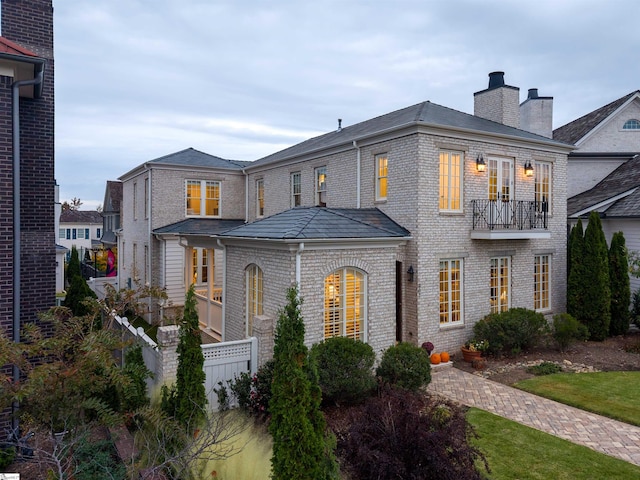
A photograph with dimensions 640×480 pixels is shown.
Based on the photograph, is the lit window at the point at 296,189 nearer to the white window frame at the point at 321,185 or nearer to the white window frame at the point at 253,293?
the white window frame at the point at 321,185

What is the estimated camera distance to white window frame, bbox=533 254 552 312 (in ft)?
49.8

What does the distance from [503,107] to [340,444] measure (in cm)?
1412

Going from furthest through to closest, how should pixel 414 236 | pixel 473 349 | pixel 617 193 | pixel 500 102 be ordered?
pixel 617 193, pixel 500 102, pixel 473 349, pixel 414 236

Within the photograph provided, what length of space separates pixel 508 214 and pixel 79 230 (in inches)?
2171

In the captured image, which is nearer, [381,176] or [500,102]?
[381,176]

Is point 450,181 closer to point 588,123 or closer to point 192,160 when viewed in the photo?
point 192,160

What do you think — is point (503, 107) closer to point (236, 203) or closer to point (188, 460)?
point (236, 203)

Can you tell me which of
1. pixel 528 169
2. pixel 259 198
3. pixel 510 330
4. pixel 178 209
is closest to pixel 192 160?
pixel 178 209

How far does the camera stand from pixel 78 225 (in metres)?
54.1

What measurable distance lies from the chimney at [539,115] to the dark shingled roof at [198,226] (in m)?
15.0

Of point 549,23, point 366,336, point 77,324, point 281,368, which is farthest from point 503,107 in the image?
point 77,324

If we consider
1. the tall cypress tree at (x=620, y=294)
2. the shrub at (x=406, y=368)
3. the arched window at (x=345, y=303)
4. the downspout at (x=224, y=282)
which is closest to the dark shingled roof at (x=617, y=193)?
the tall cypress tree at (x=620, y=294)

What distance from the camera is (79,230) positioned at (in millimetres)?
54375

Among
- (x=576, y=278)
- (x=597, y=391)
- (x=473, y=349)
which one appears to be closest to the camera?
(x=597, y=391)
